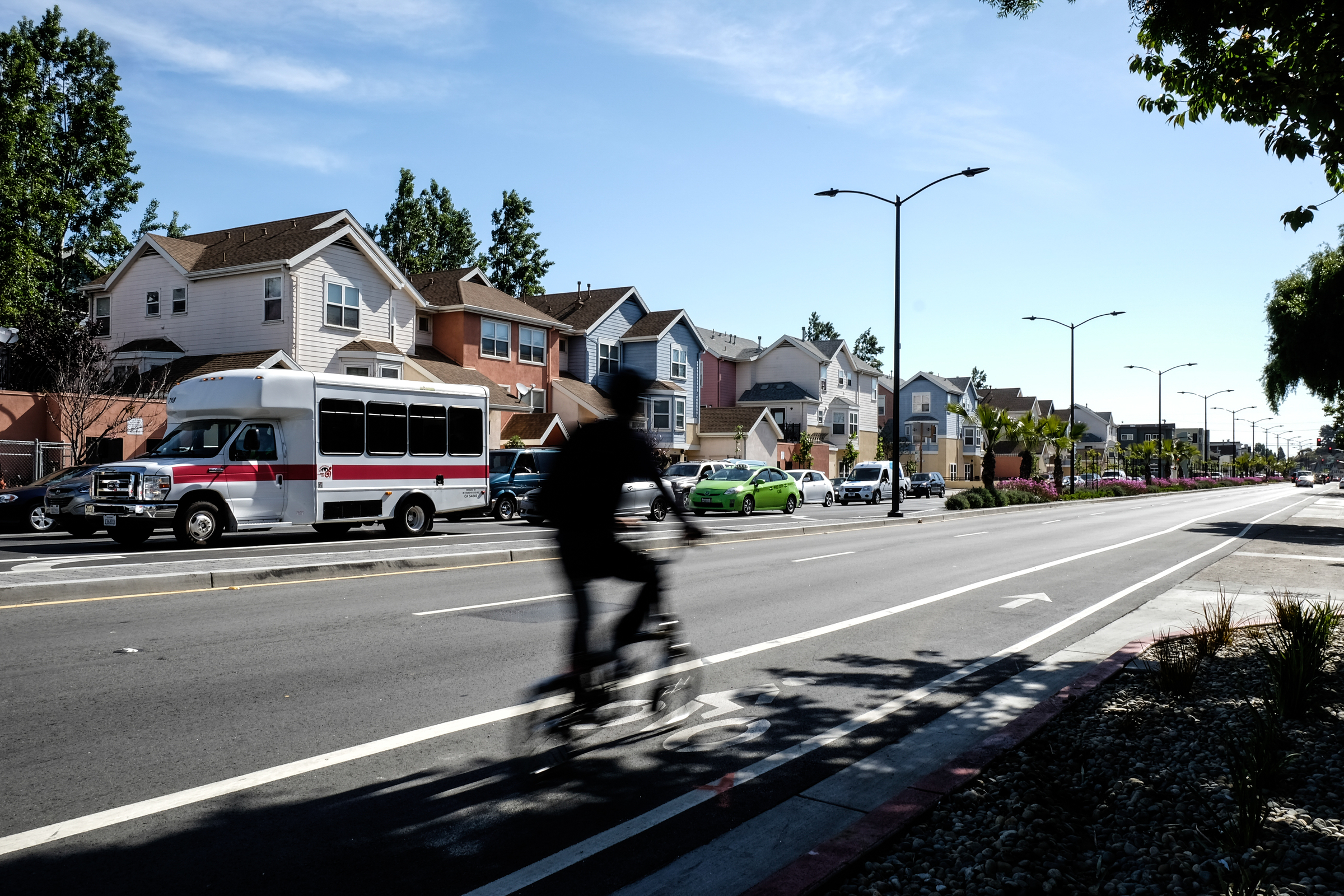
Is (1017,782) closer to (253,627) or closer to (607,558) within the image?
(607,558)

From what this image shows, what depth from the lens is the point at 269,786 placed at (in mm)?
4684

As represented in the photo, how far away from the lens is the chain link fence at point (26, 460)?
25172 mm

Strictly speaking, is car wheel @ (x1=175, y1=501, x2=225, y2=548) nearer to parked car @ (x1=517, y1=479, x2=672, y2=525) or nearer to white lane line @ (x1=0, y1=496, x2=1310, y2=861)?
parked car @ (x1=517, y1=479, x2=672, y2=525)

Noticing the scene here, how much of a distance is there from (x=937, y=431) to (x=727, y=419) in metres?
34.3

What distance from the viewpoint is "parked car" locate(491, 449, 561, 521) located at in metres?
26.7

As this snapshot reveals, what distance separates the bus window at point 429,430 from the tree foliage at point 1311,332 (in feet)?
90.5

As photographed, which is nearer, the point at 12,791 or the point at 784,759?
the point at 12,791

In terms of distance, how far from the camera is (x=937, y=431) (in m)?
84.7

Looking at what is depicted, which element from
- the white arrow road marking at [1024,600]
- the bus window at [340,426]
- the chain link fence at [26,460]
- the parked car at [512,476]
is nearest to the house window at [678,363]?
the parked car at [512,476]

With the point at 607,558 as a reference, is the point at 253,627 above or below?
below

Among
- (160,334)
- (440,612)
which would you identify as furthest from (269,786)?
(160,334)

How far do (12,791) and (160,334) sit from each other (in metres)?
35.7

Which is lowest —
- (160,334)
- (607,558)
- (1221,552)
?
(1221,552)

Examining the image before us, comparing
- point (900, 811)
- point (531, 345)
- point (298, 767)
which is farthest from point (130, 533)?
point (531, 345)
